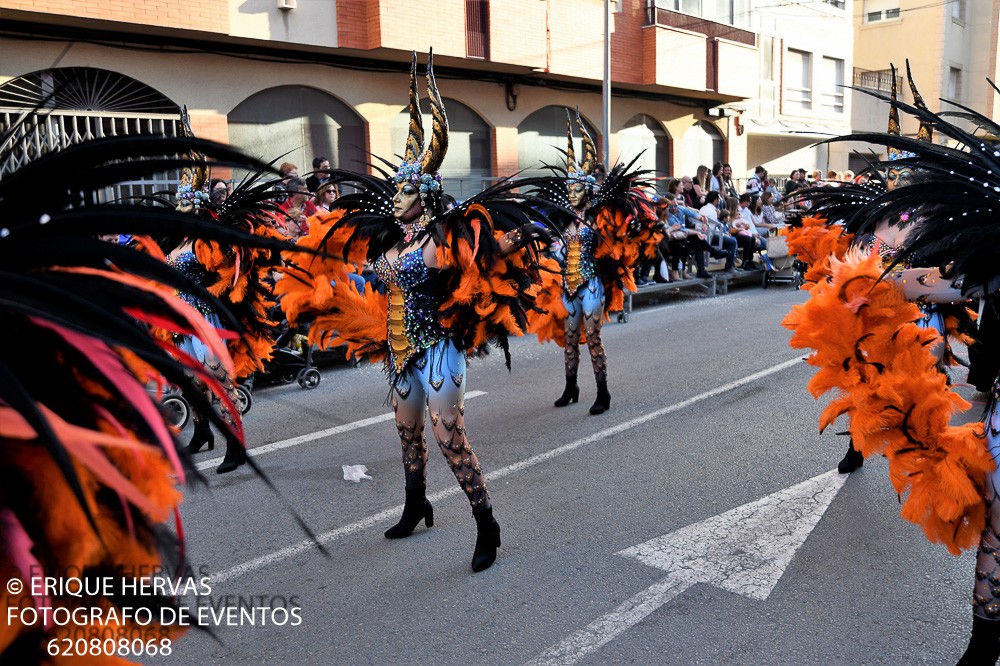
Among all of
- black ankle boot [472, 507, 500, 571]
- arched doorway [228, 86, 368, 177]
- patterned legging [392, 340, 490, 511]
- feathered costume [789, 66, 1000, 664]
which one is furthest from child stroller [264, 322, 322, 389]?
arched doorway [228, 86, 368, 177]

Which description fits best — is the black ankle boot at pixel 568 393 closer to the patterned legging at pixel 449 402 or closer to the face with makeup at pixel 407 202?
the patterned legging at pixel 449 402

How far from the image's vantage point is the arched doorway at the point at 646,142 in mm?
21641

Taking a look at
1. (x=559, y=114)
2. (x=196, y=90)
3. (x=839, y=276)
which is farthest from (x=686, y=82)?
(x=839, y=276)

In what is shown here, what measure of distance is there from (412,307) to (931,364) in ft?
7.70

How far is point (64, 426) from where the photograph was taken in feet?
4.83

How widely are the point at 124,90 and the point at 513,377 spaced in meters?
8.02

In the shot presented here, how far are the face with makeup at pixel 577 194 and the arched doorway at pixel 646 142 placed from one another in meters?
14.5

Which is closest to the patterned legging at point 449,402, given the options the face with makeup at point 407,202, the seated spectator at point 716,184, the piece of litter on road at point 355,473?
the face with makeup at point 407,202

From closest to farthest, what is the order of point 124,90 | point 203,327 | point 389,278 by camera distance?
point 203,327 < point 389,278 < point 124,90

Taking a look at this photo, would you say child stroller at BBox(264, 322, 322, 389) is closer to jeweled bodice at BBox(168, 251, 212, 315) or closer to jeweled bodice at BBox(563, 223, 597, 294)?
jeweled bodice at BBox(168, 251, 212, 315)

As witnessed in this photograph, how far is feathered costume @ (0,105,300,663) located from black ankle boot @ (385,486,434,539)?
266 cm

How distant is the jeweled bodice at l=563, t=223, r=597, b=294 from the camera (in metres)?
6.83

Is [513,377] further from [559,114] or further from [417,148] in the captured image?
[559,114]

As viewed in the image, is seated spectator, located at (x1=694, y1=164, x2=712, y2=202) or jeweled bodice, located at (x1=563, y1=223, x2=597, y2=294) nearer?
jeweled bodice, located at (x1=563, y1=223, x2=597, y2=294)
